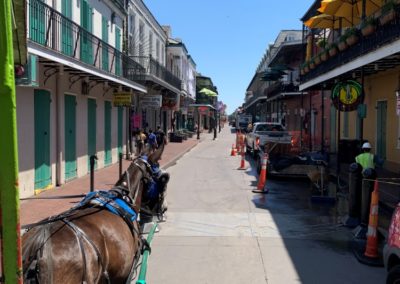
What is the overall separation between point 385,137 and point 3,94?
1750cm

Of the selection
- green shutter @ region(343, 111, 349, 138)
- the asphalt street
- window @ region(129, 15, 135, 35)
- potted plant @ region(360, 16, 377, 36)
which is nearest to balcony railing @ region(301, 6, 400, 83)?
potted plant @ region(360, 16, 377, 36)

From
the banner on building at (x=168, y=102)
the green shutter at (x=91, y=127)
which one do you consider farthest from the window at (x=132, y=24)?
the banner on building at (x=168, y=102)

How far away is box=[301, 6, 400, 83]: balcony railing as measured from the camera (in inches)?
420

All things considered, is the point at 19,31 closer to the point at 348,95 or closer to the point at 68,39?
the point at 348,95

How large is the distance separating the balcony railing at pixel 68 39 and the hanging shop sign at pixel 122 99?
811 mm

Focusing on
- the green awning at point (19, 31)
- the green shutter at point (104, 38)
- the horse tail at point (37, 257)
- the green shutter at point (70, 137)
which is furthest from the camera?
the green shutter at point (104, 38)

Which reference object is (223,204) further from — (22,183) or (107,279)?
(107,279)

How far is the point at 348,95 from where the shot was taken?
1245 cm

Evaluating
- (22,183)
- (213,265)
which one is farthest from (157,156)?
(22,183)

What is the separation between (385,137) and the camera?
17.5m

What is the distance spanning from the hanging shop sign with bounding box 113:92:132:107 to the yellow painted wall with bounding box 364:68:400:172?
9.66 metres

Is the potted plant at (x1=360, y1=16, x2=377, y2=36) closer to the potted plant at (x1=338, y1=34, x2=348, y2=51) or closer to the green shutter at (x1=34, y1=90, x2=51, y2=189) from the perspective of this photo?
the potted plant at (x1=338, y1=34, x2=348, y2=51)

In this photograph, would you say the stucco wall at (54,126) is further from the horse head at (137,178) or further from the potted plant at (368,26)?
the potted plant at (368,26)

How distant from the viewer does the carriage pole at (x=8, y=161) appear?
167 cm
